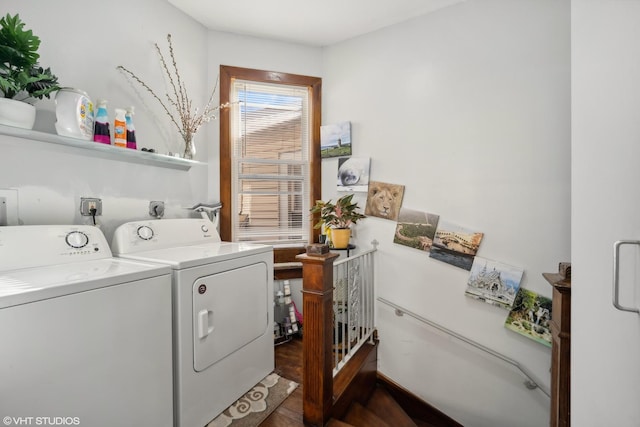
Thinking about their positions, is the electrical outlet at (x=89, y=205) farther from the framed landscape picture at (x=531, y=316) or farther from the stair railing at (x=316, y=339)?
the framed landscape picture at (x=531, y=316)

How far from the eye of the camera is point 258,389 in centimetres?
165

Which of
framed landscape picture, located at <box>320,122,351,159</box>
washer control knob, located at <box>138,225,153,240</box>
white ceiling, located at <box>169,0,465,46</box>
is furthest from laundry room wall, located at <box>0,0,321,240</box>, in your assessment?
framed landscape picture, located at <box>320,122,351,159</box>

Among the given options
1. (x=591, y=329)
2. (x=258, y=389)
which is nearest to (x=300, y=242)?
(x=258, y=389)

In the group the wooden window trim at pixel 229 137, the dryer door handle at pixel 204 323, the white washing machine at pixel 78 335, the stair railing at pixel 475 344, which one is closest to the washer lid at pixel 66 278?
the white washing machine at pixel 78 335

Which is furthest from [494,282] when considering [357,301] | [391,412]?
[391,412]

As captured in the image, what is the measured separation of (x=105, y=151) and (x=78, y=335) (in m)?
1.16

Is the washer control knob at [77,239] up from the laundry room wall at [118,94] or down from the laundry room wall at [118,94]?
down

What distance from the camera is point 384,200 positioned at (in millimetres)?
2393

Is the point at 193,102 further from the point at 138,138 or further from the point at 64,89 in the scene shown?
the point at 64,89

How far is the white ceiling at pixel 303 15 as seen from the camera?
2.10 meters

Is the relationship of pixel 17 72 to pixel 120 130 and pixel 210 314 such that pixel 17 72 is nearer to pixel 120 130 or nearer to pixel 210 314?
pixel 120 130

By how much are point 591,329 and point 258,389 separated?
5.30ft

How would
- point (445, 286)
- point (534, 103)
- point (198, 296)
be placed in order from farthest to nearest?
point (445, 286) < point (534, 103) < point (198, 296)

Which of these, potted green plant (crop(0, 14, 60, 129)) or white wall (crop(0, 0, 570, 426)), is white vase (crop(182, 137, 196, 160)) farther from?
potted green plant (crop(0, 14, 60, 129))
